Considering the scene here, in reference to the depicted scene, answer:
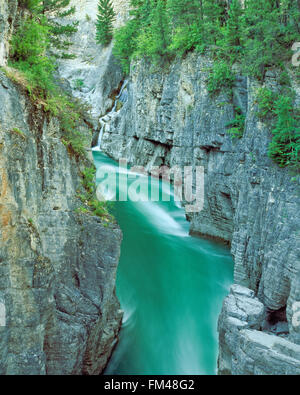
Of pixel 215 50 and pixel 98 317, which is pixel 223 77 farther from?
pixel 98 317

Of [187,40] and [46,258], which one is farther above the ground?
[187,40]

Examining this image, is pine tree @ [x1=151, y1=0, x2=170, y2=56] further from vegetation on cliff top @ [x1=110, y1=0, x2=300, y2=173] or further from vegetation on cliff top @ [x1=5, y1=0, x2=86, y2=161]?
vegetation on cliff top @ [x1=5, y1=0, x2=86, y2=161]

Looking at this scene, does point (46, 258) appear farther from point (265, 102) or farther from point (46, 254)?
point (265, 102)

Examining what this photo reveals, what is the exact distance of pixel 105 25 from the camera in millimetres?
28734

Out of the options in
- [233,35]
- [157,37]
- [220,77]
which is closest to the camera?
[233,35]

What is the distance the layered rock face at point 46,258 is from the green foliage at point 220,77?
742 centimetres

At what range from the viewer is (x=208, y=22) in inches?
532

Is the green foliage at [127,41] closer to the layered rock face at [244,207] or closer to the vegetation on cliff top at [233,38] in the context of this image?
the vegetation on cliff top at [233,38]

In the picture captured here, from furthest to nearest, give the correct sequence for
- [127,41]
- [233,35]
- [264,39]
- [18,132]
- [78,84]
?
[78,84], [127,41], [233,35], [264,39], [18,132]

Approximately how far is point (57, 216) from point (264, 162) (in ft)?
21.8

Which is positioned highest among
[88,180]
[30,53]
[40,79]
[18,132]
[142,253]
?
[30,53]

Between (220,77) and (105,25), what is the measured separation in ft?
70.7

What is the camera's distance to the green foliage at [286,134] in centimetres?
798

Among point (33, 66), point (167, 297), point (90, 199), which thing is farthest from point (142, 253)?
point (33, 66)
